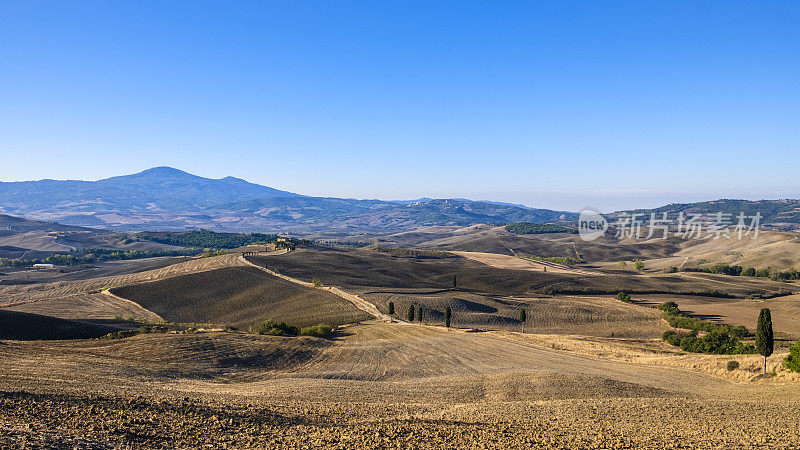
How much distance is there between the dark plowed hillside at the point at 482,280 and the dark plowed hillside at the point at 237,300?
14.1m

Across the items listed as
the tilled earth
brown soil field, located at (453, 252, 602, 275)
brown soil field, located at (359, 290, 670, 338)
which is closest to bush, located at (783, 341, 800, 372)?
the tilled earth

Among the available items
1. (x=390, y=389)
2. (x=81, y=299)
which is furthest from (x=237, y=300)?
(x=390, y=389)

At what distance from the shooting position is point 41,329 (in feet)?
138

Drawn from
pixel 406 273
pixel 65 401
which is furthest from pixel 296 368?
pixel 406 273

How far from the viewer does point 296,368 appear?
36125mm

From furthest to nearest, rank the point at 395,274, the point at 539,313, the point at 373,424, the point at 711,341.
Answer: the point at 395,274, the point at 539,313, the point at 711,341, the point at 373,424

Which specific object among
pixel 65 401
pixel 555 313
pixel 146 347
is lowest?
pixel 555 313

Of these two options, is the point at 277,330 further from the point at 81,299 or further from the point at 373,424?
the point at 81,299

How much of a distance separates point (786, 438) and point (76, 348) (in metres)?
43.5

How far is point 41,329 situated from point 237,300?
40105 millimetres

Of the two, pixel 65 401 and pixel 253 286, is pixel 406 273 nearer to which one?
pixel 253 286

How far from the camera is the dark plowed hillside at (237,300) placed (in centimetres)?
6906

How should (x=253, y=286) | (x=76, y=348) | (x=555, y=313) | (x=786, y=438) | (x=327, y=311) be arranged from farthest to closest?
(x=253, y=286) < (x=555, y=313) < (x=327, y=311) < (x=76, y=348) < (x=786, y=438)

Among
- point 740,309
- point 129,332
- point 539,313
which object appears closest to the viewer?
point 129,332
